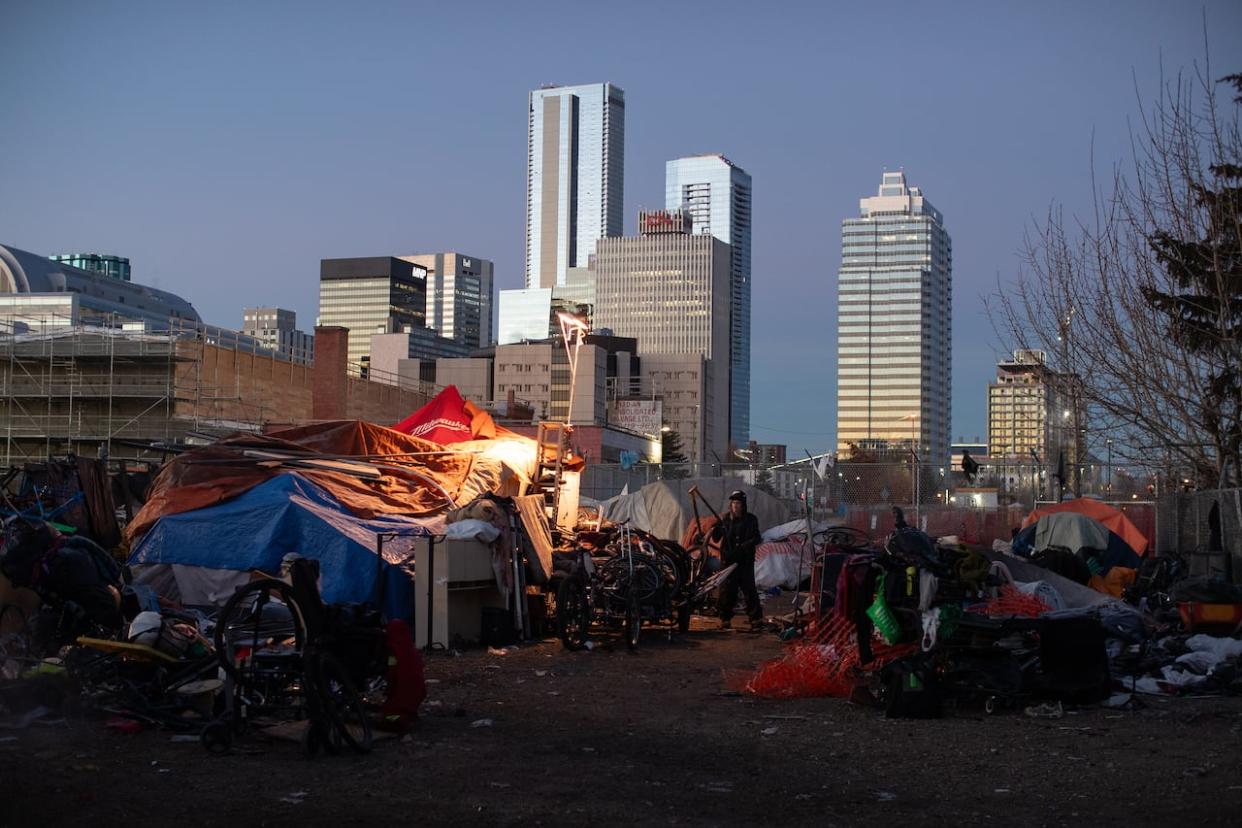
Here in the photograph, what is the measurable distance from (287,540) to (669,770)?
858cm

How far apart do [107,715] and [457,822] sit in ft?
12.6

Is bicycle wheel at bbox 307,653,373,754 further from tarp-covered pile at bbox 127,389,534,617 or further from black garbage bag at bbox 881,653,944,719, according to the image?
tarp-covered pile at bbox 127,389,534,617

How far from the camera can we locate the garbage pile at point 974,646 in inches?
410

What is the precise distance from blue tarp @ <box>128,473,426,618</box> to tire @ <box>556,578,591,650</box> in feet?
6.23

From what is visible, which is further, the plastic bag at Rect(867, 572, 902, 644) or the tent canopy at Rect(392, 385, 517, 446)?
the tent canopy at Rect(392, 385, 517, 446)

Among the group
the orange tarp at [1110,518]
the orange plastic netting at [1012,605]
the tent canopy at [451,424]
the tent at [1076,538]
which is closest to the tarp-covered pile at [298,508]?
the tent canopy at [451,424]

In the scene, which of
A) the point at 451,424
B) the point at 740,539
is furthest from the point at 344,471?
the point at 740,539

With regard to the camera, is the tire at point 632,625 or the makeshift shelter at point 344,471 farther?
the makeshift shelter at point 344,471

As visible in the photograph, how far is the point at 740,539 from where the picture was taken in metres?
16.9

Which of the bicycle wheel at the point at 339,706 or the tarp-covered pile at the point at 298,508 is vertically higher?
the tarp-covered pile at the point at 298,508

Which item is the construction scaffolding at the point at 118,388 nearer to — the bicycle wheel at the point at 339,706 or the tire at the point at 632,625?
the tire at the point at 632,625

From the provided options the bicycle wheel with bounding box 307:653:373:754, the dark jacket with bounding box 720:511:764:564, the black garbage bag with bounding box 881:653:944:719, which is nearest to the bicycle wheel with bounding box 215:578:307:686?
the bicycle wheel with bounding box 307:653:373:754

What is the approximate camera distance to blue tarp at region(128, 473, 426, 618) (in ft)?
48.7

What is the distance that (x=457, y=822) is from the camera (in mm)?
6602
